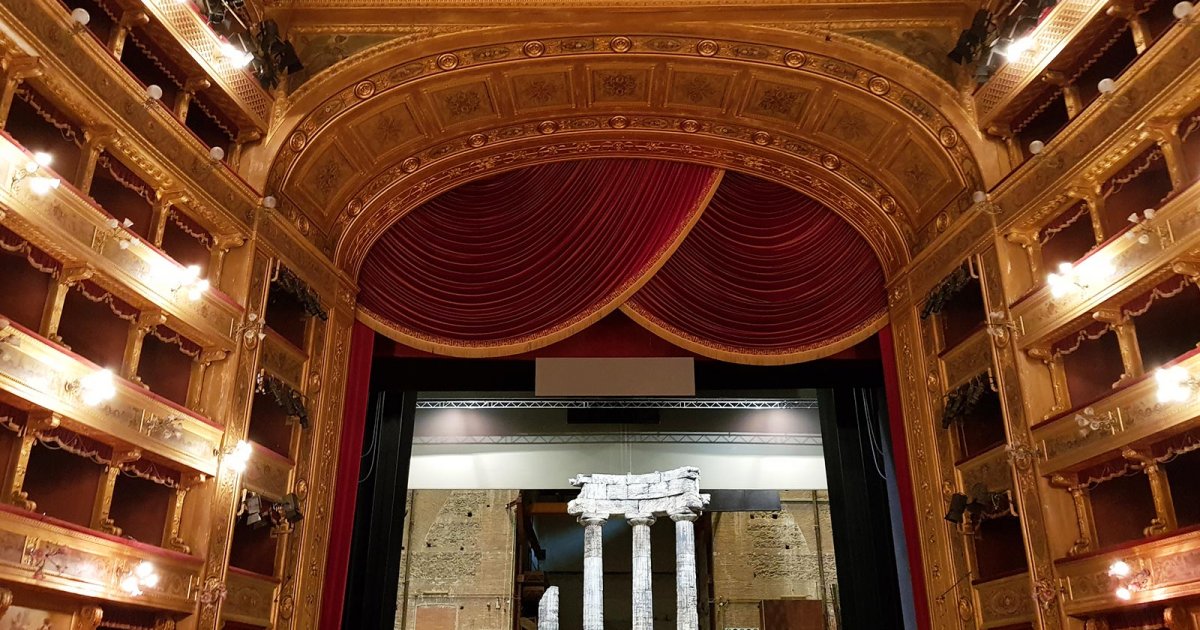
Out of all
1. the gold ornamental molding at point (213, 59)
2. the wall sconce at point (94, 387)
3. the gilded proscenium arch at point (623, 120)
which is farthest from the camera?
the gilded proscenium arch at point (623, 120)

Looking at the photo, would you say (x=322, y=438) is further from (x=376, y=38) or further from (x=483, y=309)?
(x=376, y=38)

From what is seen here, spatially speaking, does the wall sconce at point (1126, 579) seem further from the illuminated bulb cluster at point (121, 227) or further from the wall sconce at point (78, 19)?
the wall sconce at point (78, 19)

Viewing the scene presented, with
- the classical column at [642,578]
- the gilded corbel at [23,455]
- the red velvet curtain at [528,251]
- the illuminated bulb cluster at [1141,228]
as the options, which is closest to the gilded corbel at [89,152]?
the gilded corbel at [23,455]

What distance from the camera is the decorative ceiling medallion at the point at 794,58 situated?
7793 millimetres

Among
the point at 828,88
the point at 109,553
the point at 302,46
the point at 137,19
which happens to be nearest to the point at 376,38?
the point at 302,46

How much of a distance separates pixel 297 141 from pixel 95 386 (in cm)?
317

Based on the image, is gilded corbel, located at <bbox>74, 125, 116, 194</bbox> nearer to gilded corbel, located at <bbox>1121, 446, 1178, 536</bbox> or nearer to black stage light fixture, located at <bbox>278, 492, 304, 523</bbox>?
black stage light fixture, located at <bbox>278, 492, 304, 523</bbox>

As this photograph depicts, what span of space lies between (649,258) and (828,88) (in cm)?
233

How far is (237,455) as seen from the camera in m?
6.25

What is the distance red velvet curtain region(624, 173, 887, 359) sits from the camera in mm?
8430

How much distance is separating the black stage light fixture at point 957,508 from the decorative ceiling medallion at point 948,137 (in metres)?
3.04

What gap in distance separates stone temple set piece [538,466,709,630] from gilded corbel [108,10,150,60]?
34.9ft

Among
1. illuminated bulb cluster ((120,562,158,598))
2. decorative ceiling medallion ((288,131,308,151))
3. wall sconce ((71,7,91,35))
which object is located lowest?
illuminated bulb cluster ((120,562,158,598))

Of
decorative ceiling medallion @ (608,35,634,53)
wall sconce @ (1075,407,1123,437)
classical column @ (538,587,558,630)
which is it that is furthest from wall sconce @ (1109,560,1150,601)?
classical column @ (538,587,558,630)
